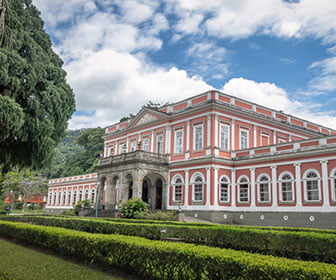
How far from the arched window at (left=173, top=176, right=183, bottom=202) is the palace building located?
8 cm

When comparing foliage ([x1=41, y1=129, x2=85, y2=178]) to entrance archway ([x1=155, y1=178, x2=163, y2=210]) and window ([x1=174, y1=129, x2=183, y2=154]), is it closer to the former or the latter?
entrance archway ([x1=155, y1=178, x2=163, y2=210])

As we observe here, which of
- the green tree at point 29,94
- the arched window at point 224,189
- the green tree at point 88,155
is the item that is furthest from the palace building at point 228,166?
the green tree at point 88,155

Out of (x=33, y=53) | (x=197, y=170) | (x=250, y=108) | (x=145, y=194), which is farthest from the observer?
(x=145, y=194)

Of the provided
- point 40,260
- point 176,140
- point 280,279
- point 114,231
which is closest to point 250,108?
point 176,140

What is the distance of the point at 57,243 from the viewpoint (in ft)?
34.7

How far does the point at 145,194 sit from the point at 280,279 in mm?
25321

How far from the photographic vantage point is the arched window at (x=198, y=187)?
25.3 m

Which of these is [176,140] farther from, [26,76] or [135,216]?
[26,76]

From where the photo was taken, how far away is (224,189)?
25266 mm

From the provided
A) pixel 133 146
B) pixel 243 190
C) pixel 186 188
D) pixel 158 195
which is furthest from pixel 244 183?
pixel 133 146

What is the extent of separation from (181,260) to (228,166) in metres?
19.5

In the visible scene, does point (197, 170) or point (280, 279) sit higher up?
point (197, 170)

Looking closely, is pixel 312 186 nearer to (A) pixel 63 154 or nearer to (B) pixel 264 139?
(B) pixel 264 139

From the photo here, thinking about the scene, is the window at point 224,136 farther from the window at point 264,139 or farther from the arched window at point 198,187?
the window at point 264,139
